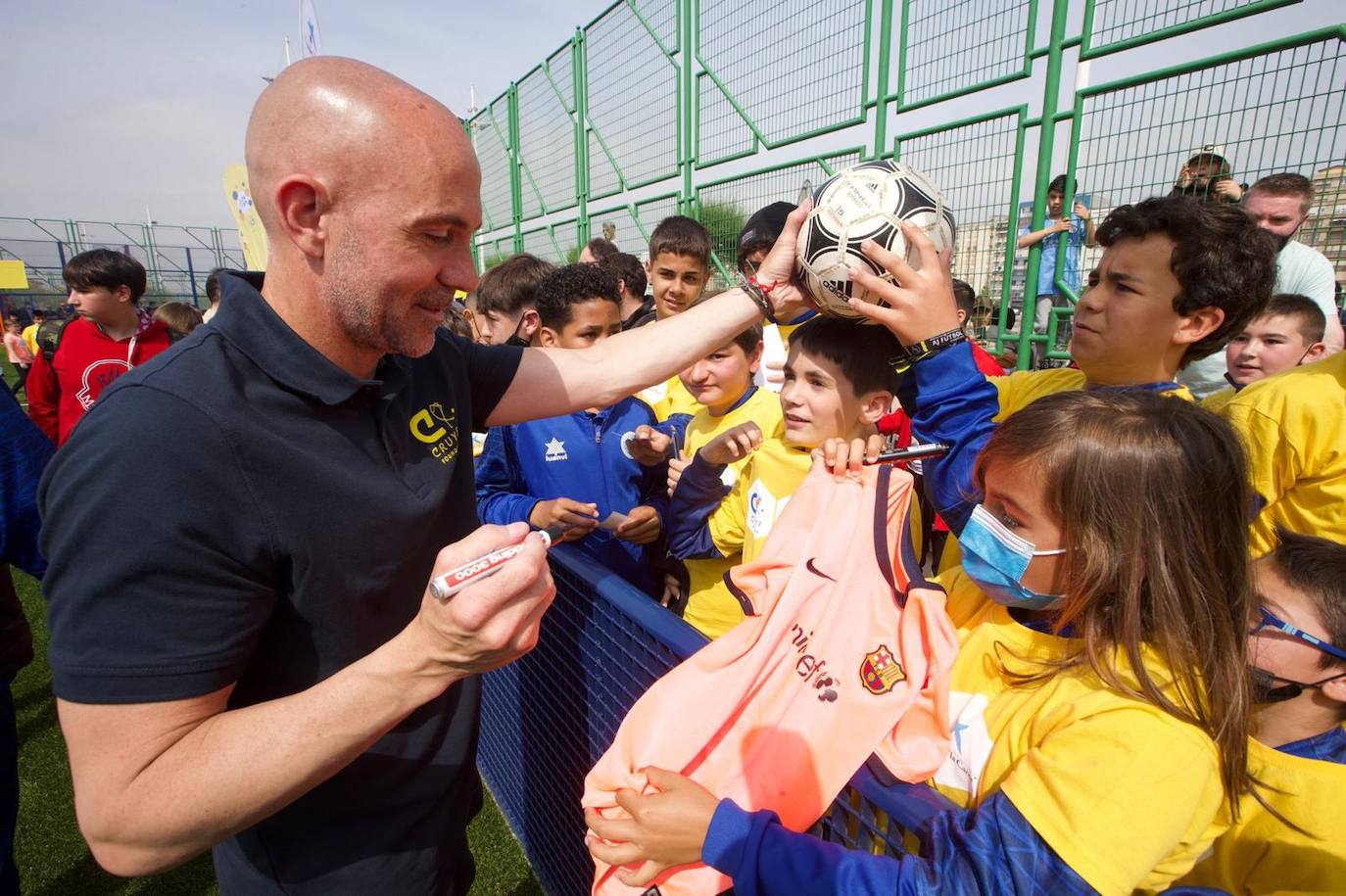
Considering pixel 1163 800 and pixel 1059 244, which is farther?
pixel 1059 244

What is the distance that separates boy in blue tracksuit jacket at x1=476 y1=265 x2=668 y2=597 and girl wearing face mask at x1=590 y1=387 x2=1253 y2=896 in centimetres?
155

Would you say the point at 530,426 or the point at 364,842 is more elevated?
the point at 530,426

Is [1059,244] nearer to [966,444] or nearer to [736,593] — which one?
[966,444]

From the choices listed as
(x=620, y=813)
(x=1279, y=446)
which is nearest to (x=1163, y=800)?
(x=620, y=813)

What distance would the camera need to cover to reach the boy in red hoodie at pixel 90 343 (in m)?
5.24

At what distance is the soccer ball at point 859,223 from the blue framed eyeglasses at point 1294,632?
43.4 inches

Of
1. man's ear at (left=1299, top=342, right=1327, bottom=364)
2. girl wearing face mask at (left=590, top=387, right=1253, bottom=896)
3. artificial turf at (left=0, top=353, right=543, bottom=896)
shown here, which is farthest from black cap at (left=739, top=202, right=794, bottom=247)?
artificial turf at (left=0, top=353, right=543, bottom=896)

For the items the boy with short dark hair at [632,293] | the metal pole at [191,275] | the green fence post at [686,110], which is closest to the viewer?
the boy with short dark hair at [632,293]

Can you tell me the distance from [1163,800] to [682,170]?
893 cm

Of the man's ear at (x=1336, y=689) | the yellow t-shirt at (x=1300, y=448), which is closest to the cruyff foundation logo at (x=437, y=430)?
the man's ear at (x=1336, y=689)

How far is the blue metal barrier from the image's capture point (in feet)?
4.46

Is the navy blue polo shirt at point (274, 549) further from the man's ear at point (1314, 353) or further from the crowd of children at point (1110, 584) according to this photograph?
the man's ear at point (1314, 353)

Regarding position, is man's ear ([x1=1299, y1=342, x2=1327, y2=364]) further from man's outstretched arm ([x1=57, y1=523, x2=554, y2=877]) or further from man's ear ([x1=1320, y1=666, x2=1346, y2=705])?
man's outstretched arm ([x1=57, y1=523, x2=554, y2=877])

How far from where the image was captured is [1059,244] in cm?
555
